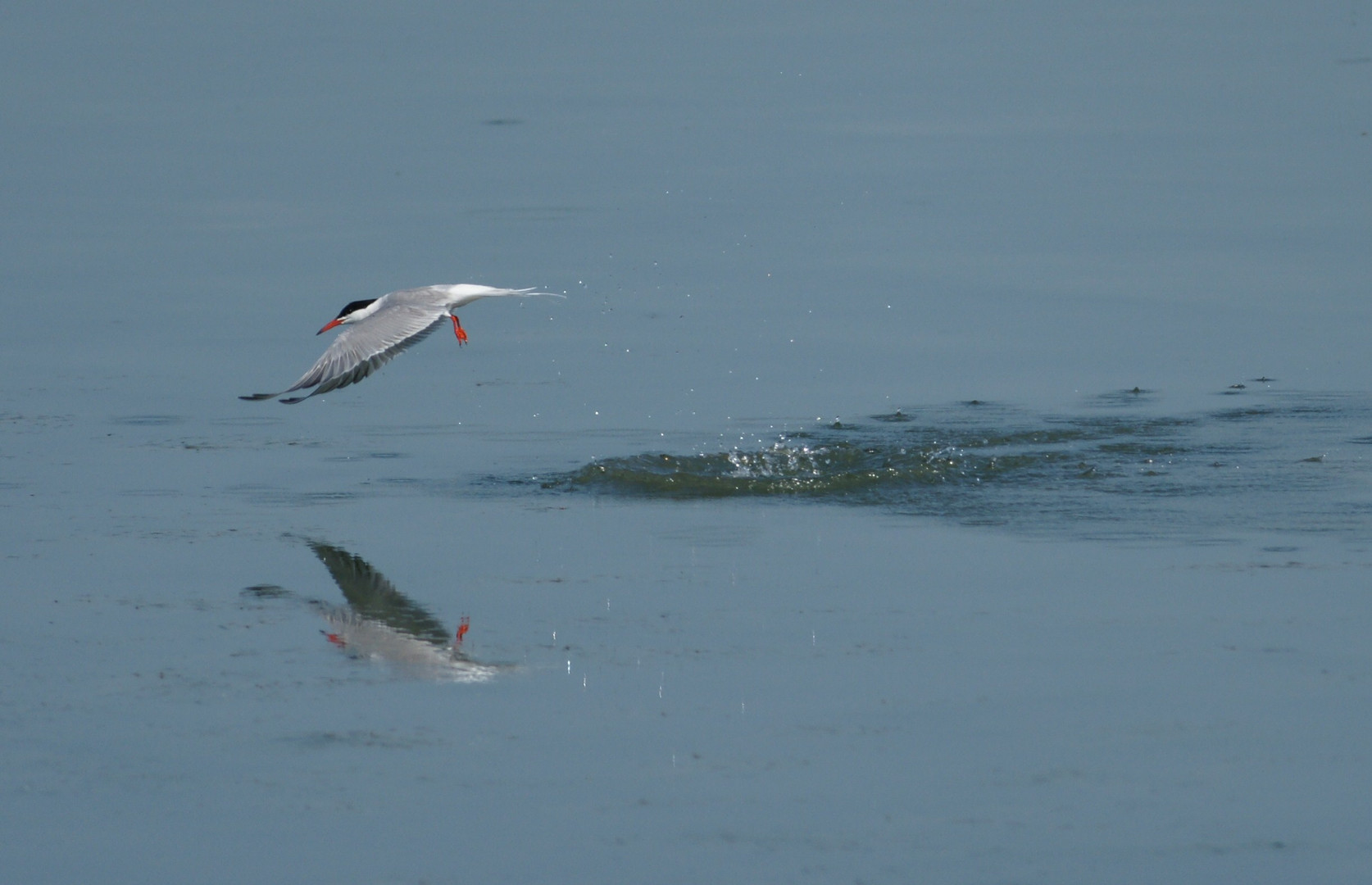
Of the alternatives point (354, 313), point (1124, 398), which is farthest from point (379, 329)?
point (1124, 398)

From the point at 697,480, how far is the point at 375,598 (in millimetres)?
1931

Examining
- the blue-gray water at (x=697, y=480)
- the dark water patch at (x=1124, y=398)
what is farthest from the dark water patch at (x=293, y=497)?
the dark water patch at (x=1124, y=398)

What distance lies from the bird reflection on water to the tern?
129 centimetres

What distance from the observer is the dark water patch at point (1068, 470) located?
739 cm

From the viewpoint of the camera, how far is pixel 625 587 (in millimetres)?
6562

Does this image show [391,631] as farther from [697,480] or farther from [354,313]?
[354,313]

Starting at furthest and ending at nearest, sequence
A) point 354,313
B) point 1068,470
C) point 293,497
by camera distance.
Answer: point 354,313 < point 1068,470 < point 293,497

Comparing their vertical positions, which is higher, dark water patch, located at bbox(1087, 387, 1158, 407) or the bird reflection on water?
dark water patch, located at bbox(1087, 387, 1158, 407)

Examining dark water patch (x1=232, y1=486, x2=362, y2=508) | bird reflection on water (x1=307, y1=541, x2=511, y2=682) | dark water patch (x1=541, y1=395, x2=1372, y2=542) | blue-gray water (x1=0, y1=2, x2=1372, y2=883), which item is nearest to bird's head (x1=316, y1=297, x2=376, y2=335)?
blue-gray water (x1=0, y1=2, x2=1372, y2=883)

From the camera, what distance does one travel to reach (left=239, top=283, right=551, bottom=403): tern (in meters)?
7.98

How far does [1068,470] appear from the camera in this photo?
8.05 meters

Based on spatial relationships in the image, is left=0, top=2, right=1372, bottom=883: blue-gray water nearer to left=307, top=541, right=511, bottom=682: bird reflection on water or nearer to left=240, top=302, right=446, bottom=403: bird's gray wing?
left=307, top=541, right=511, bottom=682: bird reflection on water

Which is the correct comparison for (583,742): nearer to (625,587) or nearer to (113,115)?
(625,587)

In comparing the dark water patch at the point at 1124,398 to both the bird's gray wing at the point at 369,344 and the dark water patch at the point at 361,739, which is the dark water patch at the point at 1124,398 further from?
the dark water patch at the point at 361,739
